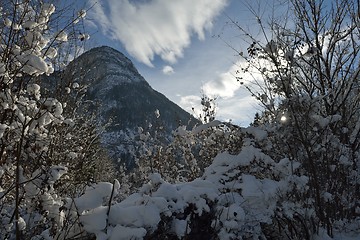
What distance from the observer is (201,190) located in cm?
320

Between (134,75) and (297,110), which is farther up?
(134,75)

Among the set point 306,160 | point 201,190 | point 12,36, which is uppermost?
point 12,36

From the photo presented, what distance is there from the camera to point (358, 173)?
186 inches

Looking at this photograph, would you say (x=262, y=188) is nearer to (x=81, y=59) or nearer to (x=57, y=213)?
(x=57, y=213)

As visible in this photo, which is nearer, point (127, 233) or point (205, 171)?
point (127, 233)

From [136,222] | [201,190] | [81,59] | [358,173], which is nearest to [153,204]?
[136,222]

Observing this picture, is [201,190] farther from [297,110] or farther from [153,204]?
[297,110]

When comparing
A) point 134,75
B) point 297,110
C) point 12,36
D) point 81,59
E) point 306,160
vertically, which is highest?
point 134,75

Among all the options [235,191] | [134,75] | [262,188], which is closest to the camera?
[262,188]

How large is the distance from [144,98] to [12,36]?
133m

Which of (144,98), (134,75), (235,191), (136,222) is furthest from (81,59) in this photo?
(134,75)

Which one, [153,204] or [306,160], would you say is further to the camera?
[306,160]

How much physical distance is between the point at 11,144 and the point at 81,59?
4017 millimetres

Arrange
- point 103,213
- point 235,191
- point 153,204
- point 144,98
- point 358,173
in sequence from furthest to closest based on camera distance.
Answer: point 144,98, point 358,173, point 235,191, point 153,204, point 103,213
